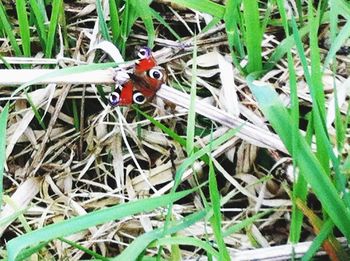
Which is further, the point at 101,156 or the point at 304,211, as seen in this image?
the point at 101,156

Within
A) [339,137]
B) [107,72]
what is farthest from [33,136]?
[339,137]

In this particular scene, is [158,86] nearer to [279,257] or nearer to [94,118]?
[94,118]

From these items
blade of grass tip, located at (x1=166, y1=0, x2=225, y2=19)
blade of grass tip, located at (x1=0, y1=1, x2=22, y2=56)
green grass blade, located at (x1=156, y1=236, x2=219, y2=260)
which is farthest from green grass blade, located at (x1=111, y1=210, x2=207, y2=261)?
blade of grass tip, located at (x1=0, y1=1, x2=22, y2=56)

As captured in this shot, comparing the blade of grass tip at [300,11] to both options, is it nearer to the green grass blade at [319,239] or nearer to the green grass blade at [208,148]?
the green grass blade at [208,148]

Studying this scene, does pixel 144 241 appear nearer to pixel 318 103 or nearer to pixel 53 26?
pixel 318 103

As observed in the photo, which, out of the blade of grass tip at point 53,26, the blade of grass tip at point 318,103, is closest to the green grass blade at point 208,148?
the blade of grass tip at point 318,103

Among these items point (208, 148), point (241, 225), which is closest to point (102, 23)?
point (208, 148)

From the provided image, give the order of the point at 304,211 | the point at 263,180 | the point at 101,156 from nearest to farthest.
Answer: the point at 304,211, the point at 263,180, the point at 101,156

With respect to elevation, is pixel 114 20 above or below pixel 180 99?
above
